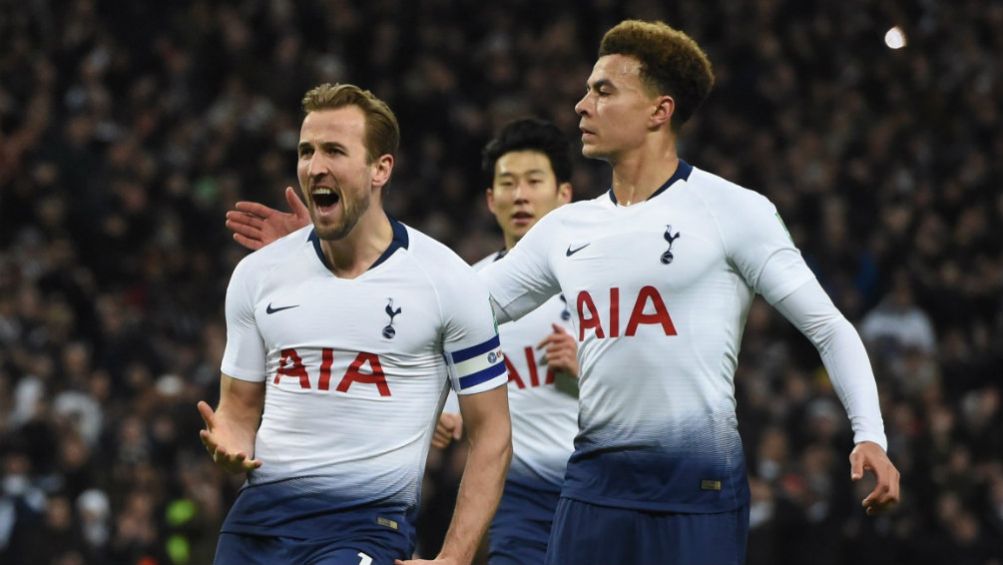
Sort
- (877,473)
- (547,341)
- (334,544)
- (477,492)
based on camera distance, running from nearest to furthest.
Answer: (877,473) → (334,544) → (477,492) → (547,341)

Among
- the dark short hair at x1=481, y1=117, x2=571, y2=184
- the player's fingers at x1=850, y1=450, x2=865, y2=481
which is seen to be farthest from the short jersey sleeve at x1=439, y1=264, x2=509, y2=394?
the dark short hair at x1=481, y1=117, x2=571, y2=184

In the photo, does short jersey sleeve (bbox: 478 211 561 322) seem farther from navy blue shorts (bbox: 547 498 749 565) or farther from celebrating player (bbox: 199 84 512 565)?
navy blue shorts (bbox: 547 498 749 565)

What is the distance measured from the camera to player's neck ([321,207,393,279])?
580cm

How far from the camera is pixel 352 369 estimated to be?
5641mm

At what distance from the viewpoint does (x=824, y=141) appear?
63.5 feet

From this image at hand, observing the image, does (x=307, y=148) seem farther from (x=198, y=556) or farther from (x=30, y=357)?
(x=30, y=357)

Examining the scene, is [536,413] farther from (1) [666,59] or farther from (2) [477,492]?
(1) [666,59]

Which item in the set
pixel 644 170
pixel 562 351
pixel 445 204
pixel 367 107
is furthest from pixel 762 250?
pixel 445 204

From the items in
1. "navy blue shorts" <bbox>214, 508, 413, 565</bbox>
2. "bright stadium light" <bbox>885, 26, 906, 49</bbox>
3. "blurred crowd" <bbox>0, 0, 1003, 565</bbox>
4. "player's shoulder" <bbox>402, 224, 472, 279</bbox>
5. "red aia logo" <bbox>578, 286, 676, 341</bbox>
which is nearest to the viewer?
"navy blue shorts" <bbox>214, 508, 413, 565</bbox>

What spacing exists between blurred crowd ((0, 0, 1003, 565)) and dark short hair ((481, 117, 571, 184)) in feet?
18.7

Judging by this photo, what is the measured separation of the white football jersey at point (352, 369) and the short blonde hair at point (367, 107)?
1.23 ft

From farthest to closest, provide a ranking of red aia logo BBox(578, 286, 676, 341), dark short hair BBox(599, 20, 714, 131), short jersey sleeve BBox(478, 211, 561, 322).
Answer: short jersey sleeve BBox(478, 211, 561, 322)
dark short hair BBox(599, 20, 714, 131)
red aia logo BBox(578, 286, 676, 341)

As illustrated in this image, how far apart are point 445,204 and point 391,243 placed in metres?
11.7

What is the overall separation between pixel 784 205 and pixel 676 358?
1265cm
